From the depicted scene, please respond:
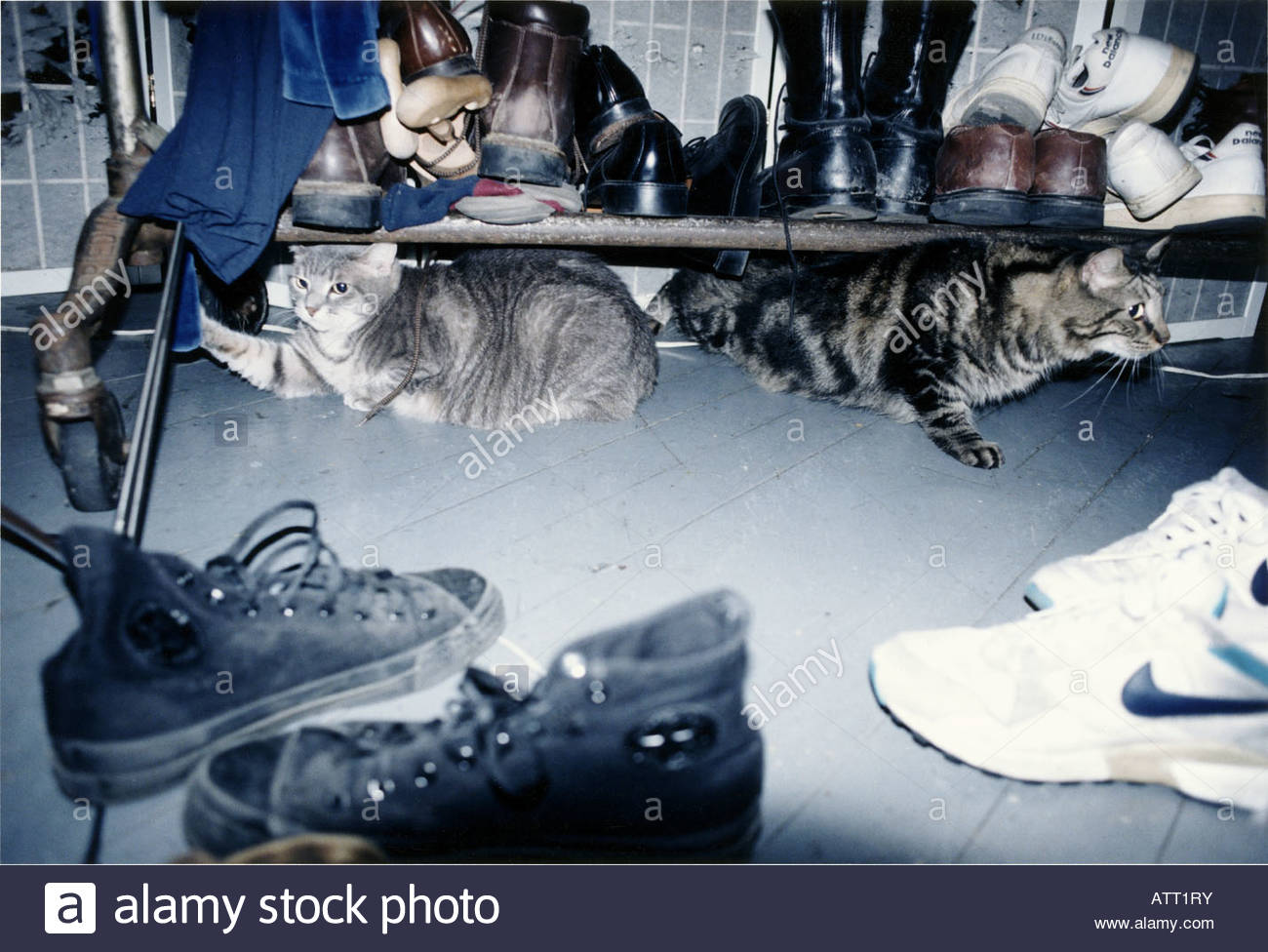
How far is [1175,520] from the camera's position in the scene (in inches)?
40.4

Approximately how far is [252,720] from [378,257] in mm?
1214

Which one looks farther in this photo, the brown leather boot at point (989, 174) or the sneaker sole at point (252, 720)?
the brown leather boot at point (989, 174)

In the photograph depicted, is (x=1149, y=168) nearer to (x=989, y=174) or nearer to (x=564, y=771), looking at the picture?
(x=989, y=174)

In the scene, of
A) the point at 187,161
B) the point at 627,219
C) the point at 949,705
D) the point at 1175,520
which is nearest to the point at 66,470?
the point at 187,161

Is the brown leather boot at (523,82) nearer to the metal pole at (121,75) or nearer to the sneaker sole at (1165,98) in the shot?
the metal pole at (121,75)

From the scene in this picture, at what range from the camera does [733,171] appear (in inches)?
63.7

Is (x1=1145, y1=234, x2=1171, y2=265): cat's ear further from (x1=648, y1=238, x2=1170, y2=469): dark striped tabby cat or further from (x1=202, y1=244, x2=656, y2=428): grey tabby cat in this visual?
(x1=202, y1=244, x2=656, y2=428): grey tabby cat

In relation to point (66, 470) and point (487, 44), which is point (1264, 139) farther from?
point (66, 470)

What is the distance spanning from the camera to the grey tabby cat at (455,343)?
1670 mm

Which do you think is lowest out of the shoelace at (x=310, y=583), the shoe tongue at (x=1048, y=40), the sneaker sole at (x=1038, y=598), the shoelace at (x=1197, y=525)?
the sneaker sole at (x=1038, y=598)

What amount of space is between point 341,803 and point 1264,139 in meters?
2.33

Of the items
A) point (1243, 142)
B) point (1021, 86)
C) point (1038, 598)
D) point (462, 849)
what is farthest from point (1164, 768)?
point (1243, 142)

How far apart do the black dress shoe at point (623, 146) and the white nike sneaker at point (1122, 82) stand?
97 cm

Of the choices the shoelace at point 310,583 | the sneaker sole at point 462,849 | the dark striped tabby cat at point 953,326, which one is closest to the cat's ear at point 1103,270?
the dark striped tabby cat at point 953,326
